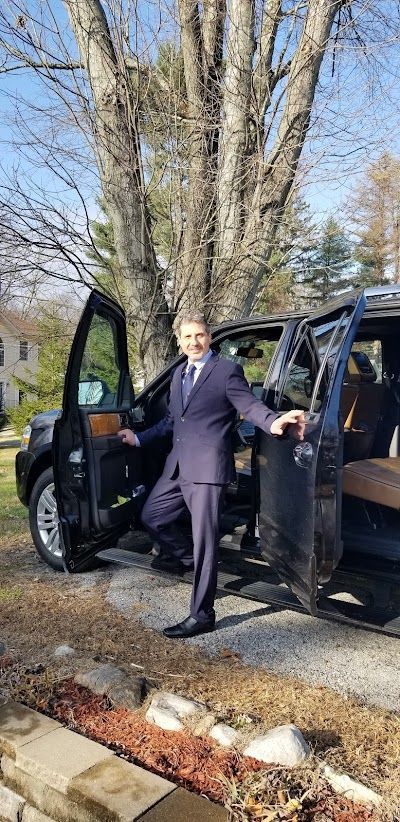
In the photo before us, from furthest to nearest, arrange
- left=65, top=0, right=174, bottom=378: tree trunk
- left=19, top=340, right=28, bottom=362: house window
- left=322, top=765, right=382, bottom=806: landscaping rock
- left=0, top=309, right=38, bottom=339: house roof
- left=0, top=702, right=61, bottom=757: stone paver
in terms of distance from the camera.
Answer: left=19, top=340, right=28, bottom=362: house window, left=0, top=309, right=38, bottom=339: house roof, left=65, top=0, right=174, bottom=378: tree trunk, left=0, top=702, right=61, bottom=757: stone paver, left=322, top=765, right=382, bottom=806: landscaping rock

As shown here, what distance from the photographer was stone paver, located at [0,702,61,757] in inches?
101

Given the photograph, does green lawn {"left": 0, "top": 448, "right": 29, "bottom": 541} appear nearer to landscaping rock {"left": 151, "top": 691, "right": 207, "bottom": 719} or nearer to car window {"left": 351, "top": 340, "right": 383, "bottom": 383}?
landscaping rock {"left": 151, "top": 691, "right": 207, "bottom": 719}

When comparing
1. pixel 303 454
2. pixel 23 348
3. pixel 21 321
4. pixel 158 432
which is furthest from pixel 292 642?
pixel 23 348

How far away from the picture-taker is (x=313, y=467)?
309cm

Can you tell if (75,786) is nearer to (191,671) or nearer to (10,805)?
(10,805)

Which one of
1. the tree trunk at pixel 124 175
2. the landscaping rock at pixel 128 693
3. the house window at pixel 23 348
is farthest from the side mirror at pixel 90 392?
the house window at pixel 23 348

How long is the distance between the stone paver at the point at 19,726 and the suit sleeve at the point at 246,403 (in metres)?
1.78

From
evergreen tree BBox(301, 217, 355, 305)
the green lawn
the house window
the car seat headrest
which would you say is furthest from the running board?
the house window

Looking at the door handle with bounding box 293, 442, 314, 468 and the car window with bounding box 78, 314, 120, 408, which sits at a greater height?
the car window with bounding box 78, 314, 120, 408

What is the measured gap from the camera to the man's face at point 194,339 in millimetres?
3807

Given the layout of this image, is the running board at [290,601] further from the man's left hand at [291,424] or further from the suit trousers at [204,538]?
the man's left hand at [291,424]

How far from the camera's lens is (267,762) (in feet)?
8.03

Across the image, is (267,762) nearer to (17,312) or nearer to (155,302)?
(155,302)

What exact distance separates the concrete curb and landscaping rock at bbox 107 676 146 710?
1.15 feet
